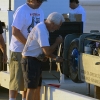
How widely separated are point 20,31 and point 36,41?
0.48 meters

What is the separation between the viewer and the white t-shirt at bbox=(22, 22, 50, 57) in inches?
217

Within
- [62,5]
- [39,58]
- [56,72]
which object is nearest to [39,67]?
[39,58]

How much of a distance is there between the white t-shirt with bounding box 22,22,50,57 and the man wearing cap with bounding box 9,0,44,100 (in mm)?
285

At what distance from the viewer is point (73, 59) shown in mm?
5746

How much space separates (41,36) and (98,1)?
66.9 ft

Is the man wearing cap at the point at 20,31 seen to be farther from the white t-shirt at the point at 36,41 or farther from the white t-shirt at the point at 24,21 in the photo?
the white t-shirt at the point at 36,41

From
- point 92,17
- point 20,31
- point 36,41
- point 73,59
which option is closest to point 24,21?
point 20,31

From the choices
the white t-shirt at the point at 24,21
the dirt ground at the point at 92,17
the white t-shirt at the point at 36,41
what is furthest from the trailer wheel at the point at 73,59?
the dirt ground at the point at 92,17

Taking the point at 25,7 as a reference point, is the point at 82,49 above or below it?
below

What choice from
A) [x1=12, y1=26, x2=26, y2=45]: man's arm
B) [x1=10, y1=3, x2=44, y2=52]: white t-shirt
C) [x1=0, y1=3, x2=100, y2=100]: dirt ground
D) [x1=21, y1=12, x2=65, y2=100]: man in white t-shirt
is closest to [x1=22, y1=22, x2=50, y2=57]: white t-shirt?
[x1=21, y1=12, x2=65, y2=100]: man in white t-shirt

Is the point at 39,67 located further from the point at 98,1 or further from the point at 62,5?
the point at 98,1

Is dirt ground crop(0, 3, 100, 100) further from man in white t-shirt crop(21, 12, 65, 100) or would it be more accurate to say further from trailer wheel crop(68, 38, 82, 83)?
man in white t-shirt crop(21, 12, 65, 100)

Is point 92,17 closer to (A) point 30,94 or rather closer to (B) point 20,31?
(B) point 20,31

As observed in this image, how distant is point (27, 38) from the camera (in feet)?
19.3
